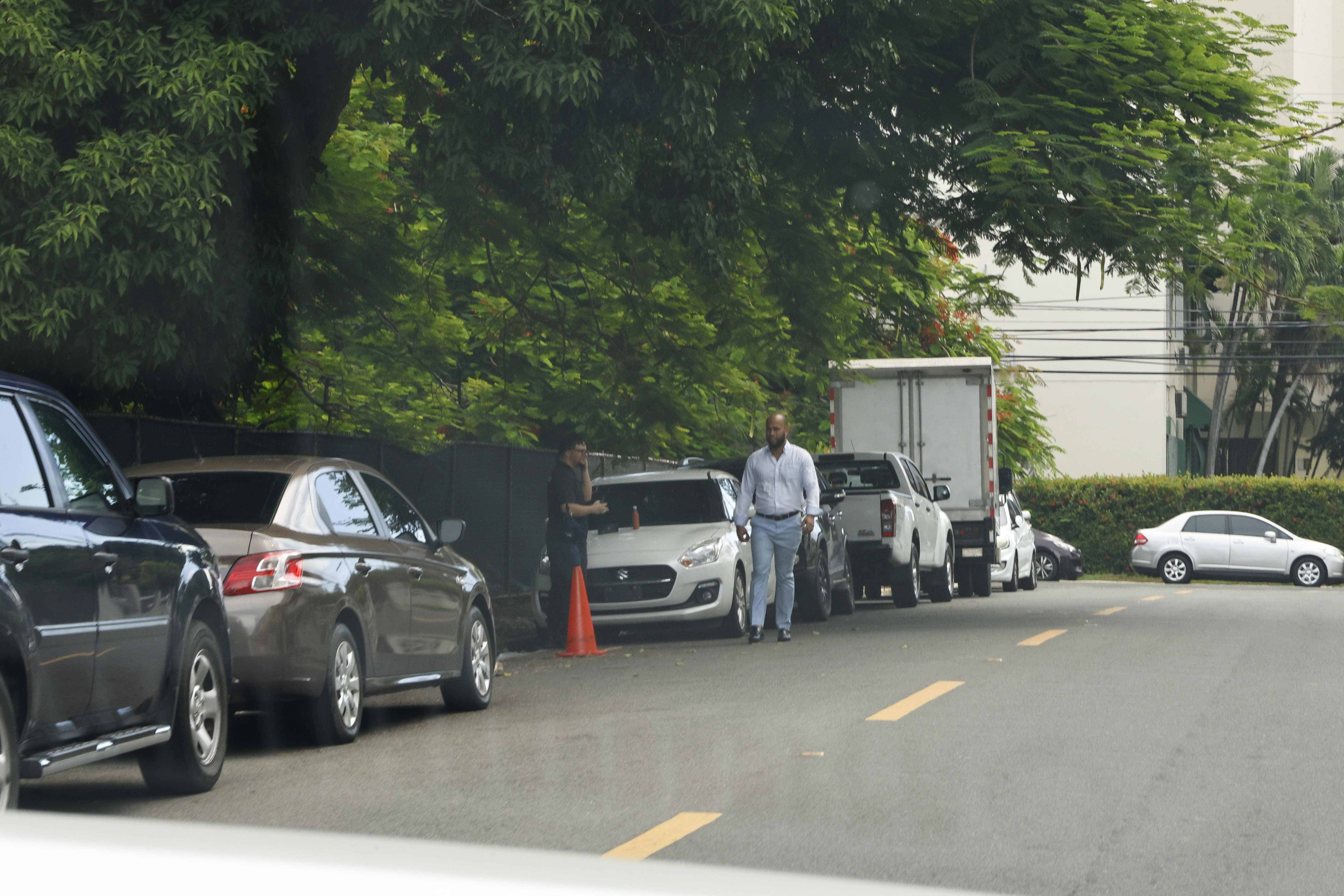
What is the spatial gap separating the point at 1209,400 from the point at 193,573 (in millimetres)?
53305

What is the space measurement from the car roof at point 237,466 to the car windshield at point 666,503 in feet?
23.0

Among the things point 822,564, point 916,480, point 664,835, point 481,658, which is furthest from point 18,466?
point 916,480

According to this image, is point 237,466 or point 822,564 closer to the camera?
point 237,466

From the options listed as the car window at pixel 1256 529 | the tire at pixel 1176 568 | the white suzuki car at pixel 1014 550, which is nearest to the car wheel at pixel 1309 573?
the car window at pixel 1256 529

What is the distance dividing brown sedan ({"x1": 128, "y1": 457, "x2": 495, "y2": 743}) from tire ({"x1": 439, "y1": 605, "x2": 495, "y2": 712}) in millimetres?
12

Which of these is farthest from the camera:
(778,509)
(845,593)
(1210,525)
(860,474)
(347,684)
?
(1210,525)

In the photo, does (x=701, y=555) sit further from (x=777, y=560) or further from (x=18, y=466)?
(x=18, y=466)

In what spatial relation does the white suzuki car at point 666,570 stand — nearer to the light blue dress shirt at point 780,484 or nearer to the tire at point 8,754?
the light blue dress shirt at point 780,484

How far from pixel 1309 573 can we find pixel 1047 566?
516 cm

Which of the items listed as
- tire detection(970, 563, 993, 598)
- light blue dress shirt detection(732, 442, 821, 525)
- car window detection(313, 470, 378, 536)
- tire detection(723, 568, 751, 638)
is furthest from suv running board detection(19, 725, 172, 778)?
tire detection(970, 563, 993, 598)

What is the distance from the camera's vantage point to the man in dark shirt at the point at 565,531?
14703 millimetres

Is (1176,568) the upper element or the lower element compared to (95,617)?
lower

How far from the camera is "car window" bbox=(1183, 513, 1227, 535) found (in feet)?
111

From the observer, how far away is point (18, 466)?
577 cm
